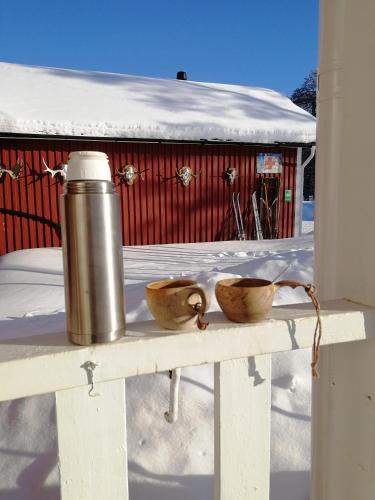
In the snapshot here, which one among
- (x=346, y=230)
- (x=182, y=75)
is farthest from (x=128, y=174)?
(x=346, y=230)

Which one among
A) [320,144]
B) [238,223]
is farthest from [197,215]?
[320,144]

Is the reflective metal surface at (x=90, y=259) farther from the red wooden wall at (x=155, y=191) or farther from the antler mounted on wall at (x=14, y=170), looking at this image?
the antler mounted on wall at (x=14, y=170)

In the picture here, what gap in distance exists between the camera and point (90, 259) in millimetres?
784

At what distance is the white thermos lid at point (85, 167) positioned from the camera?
30.6 inches

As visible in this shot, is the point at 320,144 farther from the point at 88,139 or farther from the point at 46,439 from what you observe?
the point at 88,139

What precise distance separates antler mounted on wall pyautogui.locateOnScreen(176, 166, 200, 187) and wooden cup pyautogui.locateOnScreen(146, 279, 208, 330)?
751cm

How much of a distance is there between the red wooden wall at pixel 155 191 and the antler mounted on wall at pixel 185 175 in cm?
10

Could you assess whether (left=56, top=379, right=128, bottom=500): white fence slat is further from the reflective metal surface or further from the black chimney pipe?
the black chimney pipe

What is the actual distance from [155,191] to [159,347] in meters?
7.48

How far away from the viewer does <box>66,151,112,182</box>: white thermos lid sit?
78 cm

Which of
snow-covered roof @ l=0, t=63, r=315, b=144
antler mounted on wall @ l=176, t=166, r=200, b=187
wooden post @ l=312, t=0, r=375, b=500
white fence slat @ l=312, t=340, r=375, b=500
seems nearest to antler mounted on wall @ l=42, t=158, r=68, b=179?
snow-covered roof @ l=0, t=63, r=315, b=144

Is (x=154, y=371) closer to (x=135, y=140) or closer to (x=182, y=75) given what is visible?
(x=135, y=140)

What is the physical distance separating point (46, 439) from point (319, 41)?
5.56 feet

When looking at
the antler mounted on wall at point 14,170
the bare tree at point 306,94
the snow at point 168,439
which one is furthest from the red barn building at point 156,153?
the bare tree at point 306,94
